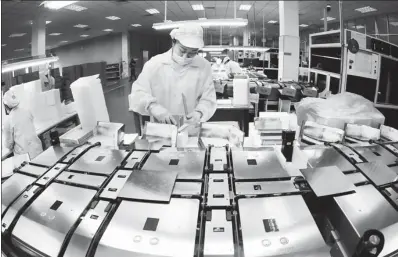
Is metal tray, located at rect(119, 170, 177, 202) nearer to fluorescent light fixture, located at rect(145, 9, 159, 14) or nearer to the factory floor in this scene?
the factory floor

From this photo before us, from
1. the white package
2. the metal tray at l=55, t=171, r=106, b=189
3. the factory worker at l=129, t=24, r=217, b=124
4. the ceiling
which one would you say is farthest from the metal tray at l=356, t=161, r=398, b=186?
the ceiling

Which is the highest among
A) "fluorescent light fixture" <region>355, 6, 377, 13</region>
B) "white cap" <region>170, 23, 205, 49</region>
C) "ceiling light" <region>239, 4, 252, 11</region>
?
"fluorescent light fixture" <region>355, 6, 377, 13</region>

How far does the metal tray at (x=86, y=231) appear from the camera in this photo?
2.77 ft

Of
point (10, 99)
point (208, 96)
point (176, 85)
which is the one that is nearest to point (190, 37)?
point (176, 85)

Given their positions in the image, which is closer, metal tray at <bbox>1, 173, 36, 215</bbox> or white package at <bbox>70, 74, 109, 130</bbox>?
metal tray at <bbox>1, 173, 36, 215</bbox>

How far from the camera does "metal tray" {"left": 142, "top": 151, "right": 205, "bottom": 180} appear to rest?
3.94 ft

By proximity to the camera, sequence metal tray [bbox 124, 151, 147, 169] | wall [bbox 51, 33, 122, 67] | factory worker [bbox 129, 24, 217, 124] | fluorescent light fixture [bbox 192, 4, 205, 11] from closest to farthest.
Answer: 1. metal tray [bbox 124, 151, 147, 169]
2. factory worker [bbox 129, 24, 217, 124]
3. fluorescent light fixture [bbox 192, 4, 205, 11]
4. wall [bbox 51, 33, 122, 67]

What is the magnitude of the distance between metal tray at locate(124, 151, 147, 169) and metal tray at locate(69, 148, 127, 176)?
41 millimetres

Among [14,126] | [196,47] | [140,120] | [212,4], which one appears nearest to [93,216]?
[196,47]

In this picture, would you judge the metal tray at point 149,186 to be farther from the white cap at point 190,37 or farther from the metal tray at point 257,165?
the white cap at point 190,37

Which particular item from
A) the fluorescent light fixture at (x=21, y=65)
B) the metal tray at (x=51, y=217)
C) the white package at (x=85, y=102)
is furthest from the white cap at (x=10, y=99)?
the metal tray at (x=51, y=217)

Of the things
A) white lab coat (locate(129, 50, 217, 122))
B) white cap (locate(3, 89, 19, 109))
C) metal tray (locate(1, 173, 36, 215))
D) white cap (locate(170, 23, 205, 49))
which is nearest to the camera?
metal tray (locate(1, 173, 36, 215))

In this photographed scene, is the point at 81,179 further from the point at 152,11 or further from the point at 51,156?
the point at 152,11

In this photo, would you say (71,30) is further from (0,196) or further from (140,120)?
(0,196)
